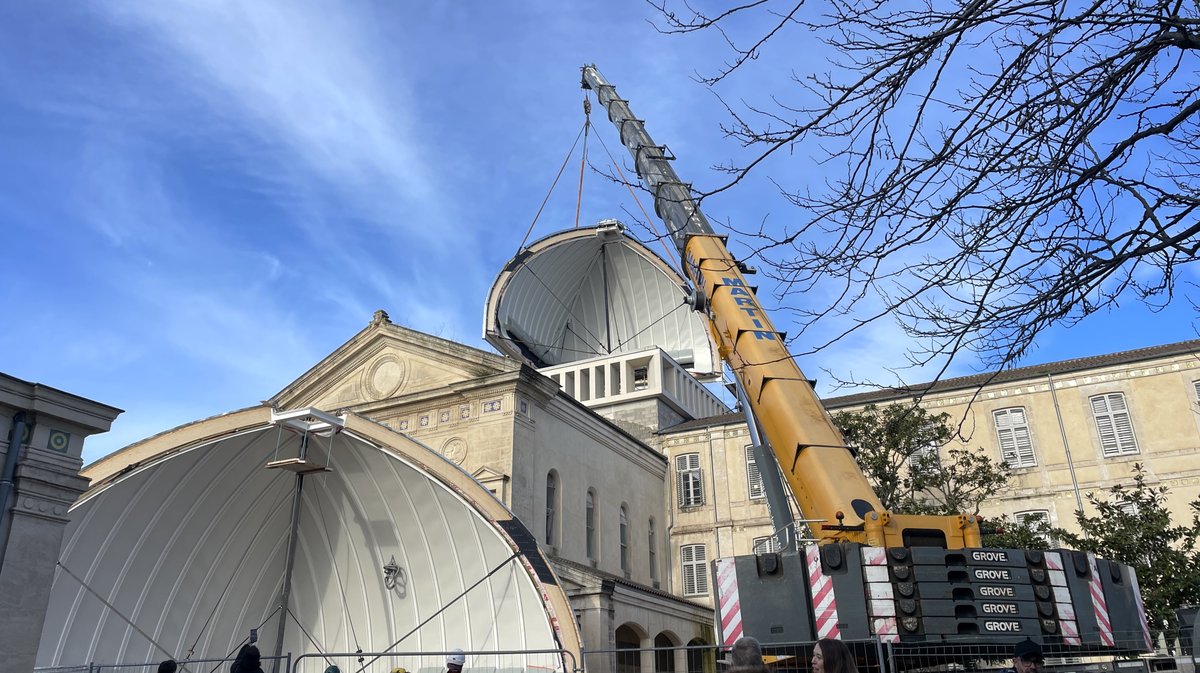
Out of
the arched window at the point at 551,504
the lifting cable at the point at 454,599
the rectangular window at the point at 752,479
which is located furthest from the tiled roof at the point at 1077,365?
the lifting cable at the point at 454,599

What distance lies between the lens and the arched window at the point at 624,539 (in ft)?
96.7

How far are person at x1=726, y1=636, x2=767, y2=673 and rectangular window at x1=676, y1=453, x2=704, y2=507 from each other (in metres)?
28.7

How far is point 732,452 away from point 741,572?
23.1m

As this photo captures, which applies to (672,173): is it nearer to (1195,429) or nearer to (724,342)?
(724,342)

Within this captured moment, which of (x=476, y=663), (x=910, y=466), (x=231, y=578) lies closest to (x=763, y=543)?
(x=910, y=466)

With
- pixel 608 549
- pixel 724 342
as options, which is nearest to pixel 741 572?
pixel 724 342

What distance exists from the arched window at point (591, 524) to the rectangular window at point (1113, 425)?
16.5 metres

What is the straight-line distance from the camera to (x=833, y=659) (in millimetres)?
4695

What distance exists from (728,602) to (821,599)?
3.59 feet

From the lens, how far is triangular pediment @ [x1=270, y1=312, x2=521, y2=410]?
26750mm

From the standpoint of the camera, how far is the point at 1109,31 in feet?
18.4

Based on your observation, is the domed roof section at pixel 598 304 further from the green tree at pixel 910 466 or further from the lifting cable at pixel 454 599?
the lifting cable at pixel 454 599

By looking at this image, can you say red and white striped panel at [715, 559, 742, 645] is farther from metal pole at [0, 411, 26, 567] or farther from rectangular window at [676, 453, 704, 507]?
rectangular window at [676, 453, 704, 507]

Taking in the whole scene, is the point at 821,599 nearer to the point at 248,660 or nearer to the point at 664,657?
the point at 248,660
